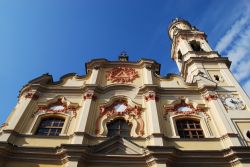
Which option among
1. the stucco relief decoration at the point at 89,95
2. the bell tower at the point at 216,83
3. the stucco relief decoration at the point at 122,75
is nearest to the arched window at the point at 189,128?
the bell tower at the point at 216,83

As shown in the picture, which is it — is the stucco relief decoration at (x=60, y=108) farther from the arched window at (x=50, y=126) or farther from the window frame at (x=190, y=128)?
the window frame at (x=190, y=128)

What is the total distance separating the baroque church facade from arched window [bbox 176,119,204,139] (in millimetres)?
54

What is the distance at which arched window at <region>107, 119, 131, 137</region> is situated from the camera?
1509cm

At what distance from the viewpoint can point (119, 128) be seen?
15.5m

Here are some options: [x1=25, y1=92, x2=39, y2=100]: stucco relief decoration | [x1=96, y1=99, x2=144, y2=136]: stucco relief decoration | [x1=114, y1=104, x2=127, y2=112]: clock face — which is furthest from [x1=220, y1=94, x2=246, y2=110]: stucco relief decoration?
[x1=25, y1=92, x2=39, y2=100]: stucco relief decoration

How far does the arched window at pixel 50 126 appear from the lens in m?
15.1

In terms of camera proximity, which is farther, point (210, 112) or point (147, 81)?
point (147, 81)

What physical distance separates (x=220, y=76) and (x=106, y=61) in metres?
8.38

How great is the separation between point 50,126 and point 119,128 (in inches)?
153

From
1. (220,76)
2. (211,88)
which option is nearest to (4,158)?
(211,88)

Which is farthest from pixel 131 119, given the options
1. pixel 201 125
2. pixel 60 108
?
pixel 60 108

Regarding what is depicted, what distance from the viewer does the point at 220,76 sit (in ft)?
64.6

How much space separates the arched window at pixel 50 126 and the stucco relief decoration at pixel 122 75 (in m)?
5.00

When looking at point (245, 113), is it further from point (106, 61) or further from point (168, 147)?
point (106, 61)
